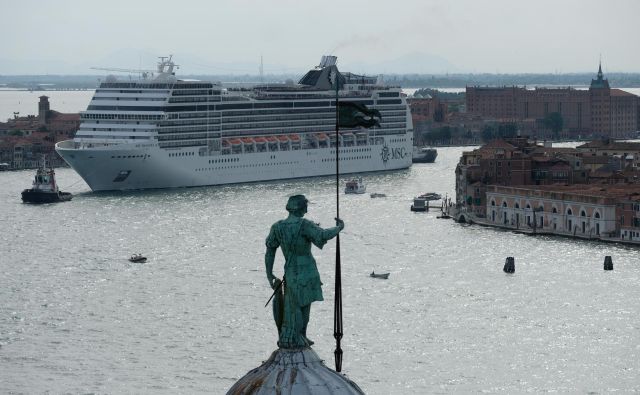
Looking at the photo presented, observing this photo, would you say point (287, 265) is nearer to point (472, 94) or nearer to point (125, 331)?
point (125, 331)

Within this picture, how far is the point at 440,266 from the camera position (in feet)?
113

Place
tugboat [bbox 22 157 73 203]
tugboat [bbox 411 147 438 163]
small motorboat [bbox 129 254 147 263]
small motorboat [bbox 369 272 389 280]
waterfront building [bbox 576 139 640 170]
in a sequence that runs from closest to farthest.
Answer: small motorboat [bbox 369 272 389 280]
small motorboat [bbox 129 254 147 263]
tugboat [bbox 22 157 73 203]
waterfront building [bbox 576 139 640 170]
tugboat [bbox 411 147 438 163]

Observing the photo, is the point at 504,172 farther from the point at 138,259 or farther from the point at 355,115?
the point at 355,115

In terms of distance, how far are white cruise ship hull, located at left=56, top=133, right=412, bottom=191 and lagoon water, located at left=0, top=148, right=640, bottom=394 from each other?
7.97 metres

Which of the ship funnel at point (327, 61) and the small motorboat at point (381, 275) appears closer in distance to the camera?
the small motorboat at point (381, 275)

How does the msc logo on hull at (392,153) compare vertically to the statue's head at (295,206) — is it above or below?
below

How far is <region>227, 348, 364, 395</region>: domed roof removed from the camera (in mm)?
4551

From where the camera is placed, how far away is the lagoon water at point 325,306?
22.6 metres

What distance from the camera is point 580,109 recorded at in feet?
342

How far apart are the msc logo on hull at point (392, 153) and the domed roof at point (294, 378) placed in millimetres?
62857

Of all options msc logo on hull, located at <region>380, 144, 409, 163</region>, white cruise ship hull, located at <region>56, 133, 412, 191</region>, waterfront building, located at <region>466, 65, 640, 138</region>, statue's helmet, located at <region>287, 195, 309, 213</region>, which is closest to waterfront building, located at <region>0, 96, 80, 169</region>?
white cruise ship hull, located at <region>56, 133, 412, 191</region>

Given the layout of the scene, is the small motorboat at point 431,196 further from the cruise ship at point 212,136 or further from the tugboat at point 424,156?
the tugboat at point 424,156

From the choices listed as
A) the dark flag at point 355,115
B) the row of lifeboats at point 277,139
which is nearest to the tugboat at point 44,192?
the row of lifeboats at point 277,139

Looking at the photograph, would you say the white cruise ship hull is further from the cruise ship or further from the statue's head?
the statue's head
